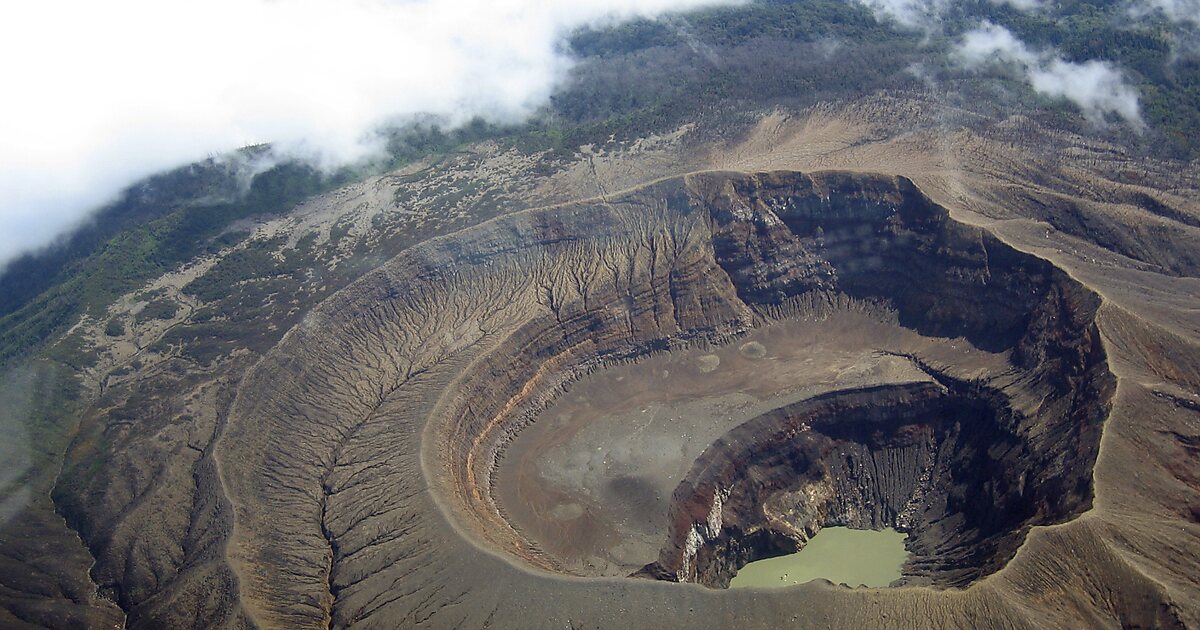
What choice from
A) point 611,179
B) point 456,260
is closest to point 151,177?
point 456,260

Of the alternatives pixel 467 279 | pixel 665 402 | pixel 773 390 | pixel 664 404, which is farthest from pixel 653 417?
pixel 467 279

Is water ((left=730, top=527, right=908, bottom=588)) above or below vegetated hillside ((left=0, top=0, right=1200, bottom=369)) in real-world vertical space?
below

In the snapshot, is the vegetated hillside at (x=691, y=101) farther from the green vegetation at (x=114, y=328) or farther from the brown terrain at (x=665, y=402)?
the brown terrain at (x=665, y=402)

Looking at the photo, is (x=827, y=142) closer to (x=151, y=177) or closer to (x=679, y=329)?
(x=679, y=329)

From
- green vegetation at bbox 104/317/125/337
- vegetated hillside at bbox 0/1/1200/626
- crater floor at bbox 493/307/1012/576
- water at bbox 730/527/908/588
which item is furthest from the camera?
green vegetation at bbox 104/317/125/337

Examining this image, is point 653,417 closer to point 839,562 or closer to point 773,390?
point 773,390

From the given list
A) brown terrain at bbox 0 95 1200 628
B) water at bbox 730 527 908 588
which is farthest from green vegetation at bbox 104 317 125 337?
water at bbox 730 527 908 588

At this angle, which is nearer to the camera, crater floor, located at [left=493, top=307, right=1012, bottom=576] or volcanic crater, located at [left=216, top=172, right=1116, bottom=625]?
volcanic crater, located at [left=216, top=172, right=1116, bottom=625]

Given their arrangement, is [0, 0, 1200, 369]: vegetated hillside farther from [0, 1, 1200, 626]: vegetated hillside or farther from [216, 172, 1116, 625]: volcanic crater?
[216, 172, 1116, 625]: volcanic crater
